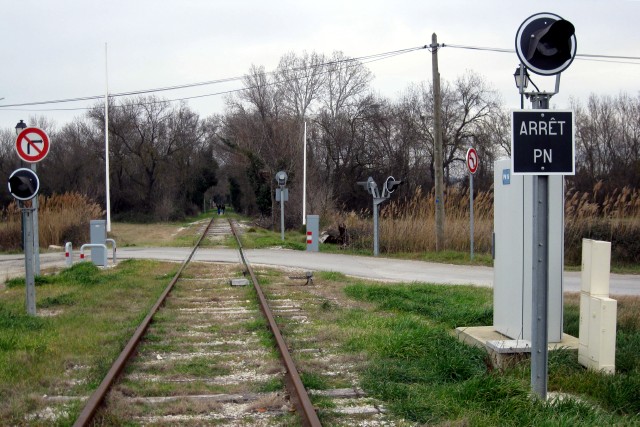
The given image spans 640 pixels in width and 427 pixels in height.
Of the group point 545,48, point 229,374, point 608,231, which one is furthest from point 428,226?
A: point 545,48

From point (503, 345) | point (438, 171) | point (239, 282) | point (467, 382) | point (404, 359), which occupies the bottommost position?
point (239, 282)

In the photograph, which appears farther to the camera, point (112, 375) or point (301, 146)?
point (301, 146)

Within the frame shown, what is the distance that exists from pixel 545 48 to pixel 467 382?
2.87 metres

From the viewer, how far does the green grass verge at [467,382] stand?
537cm

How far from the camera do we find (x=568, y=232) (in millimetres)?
21156

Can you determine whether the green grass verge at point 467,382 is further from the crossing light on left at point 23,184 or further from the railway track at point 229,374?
the crossing light on left at point 23,184

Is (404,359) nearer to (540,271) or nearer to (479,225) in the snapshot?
(540,271)

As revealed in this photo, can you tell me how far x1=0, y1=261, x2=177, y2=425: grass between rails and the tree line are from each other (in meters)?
23.6

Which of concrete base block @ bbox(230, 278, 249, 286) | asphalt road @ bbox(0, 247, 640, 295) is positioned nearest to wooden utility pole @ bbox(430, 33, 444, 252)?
asphalt road @ bbox(0, 247, 640, 295)

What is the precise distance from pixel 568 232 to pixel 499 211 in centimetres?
1426

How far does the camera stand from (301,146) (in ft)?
153

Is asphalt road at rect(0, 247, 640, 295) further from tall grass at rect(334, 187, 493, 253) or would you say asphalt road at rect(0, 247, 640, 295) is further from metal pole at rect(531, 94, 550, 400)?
metal pole at rect(531, 94, 550, 400)

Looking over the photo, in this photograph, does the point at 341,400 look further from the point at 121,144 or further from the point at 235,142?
the point at 121,144

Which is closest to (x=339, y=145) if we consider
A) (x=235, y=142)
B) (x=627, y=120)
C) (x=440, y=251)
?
(x=235, y=142)
